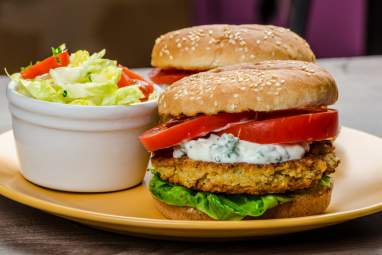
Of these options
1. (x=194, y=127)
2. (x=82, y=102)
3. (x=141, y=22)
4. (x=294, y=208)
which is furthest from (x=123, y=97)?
(x=141, y=22)

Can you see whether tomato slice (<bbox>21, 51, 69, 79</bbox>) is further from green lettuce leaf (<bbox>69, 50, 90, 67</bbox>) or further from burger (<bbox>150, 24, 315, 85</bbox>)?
burger (<bbox>150, 24, 315, 85</bbox>)

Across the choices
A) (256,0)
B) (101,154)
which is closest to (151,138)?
(101,154)

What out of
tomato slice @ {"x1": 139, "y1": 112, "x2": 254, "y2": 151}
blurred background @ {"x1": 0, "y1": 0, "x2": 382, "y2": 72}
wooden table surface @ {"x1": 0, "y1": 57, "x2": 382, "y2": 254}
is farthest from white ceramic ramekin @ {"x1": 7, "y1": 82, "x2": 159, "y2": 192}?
blurred background @ {"x1": 0, "y1": 0, "x2": 382, "y2": 72}

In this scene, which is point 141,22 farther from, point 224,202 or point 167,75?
point 224,202

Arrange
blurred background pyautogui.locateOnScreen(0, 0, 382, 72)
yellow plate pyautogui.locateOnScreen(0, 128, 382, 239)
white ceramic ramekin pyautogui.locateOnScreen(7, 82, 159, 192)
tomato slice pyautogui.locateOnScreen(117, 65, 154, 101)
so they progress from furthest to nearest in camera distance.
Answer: blurred background pyautogui.locateOnScreen(0, 0, 382, 72), tomato slice pyautogui.locateOnScreen(117, 65, 154, 101), white ceramic ramekin pyautogui.locateOnScreen(7, 82, 159, 192), yellow plate pyautogui.locateOnScreen(0, 128, 382, 239)

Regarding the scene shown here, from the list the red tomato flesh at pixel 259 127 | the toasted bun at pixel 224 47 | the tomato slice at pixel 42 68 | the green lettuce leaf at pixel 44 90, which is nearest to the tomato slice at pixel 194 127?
the red tomato flesh at pixel 259 127

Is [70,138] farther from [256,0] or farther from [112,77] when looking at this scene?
[256,0]
